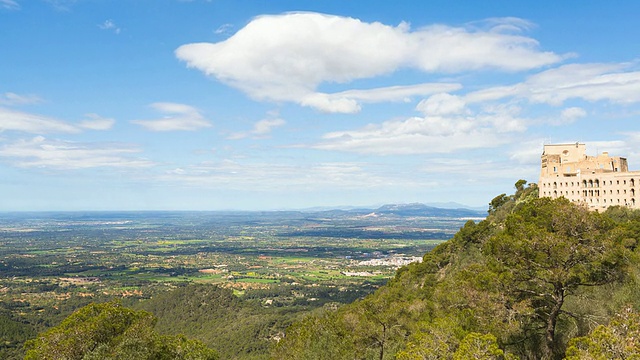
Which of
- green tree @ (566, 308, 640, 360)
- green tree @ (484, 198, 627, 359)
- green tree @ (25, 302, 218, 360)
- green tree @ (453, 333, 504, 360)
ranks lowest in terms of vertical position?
green tree @ (25, 302, 218, 360)

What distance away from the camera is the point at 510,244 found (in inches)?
883

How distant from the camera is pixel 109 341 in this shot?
23.8 m

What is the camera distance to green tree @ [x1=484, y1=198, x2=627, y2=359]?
20.8 m

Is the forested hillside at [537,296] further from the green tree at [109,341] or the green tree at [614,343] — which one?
the green tree at [109,341]

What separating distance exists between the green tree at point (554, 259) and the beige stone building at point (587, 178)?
30.1 meters

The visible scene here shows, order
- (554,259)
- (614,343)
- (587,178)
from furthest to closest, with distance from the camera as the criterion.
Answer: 1. (587,178)
2. (554,259)
3. (614,343)

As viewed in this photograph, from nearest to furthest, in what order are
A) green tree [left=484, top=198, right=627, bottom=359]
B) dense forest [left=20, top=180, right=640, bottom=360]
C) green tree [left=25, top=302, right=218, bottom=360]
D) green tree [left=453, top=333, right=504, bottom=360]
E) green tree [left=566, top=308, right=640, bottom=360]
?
green tree [left=566, top=308, right=640, bottom=360], green tree [left=453, top=333, right=504, bottom=360], dense forest [left=20, top=180, right=640, bottom=360], green tree [left=484, top=198, right=627, bottom=359], green tree [left=25, top=302, right=218, bottom=360]

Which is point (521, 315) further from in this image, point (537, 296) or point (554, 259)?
point (554, 259)

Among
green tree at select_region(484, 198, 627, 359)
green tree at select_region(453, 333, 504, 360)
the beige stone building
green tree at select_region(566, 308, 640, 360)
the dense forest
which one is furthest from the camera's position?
the beige stone building

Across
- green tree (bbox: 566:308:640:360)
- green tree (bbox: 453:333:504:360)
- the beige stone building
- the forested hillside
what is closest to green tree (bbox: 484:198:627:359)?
the forested hillside

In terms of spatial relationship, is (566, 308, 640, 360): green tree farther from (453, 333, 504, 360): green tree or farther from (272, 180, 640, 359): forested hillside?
(453, 333, 504, 360): green tree

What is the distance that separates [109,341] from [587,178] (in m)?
53.4

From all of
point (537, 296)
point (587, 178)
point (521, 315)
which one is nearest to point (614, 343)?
point (521, 315)

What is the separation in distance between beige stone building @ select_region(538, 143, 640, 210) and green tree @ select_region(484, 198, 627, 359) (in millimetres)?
30057
